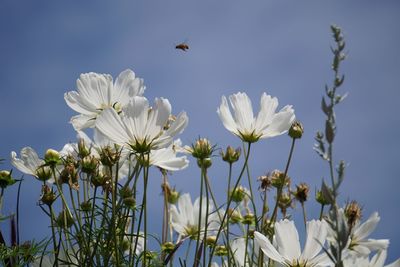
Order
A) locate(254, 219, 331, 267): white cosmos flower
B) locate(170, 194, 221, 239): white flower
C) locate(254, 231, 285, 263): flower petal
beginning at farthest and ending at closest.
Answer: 1. locate(170, 194, 221, 239): white flower
2. locate(254, 219, 331, 267): white cosmos flower
3. locate(254, 231, 285, 263): flower petal

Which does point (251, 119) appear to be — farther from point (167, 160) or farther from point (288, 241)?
point (288, 241)

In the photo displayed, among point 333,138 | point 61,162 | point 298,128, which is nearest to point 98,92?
point 61,162

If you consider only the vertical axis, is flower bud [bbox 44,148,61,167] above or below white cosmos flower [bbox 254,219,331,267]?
above

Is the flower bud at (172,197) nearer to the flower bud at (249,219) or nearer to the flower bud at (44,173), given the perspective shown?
the flower bud at (249,219)

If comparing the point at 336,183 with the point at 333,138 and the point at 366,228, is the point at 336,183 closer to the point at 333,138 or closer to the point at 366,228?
the point at 333,138

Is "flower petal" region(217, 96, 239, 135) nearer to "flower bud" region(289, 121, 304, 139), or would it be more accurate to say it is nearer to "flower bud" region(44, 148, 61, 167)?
"flower bud" region(289, 121, 304, 139)

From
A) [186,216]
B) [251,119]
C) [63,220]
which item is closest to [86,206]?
[63,220]

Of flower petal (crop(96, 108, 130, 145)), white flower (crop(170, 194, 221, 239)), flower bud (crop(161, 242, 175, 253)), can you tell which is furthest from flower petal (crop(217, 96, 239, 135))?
white flower (crop(170, 194, 221, 239))
